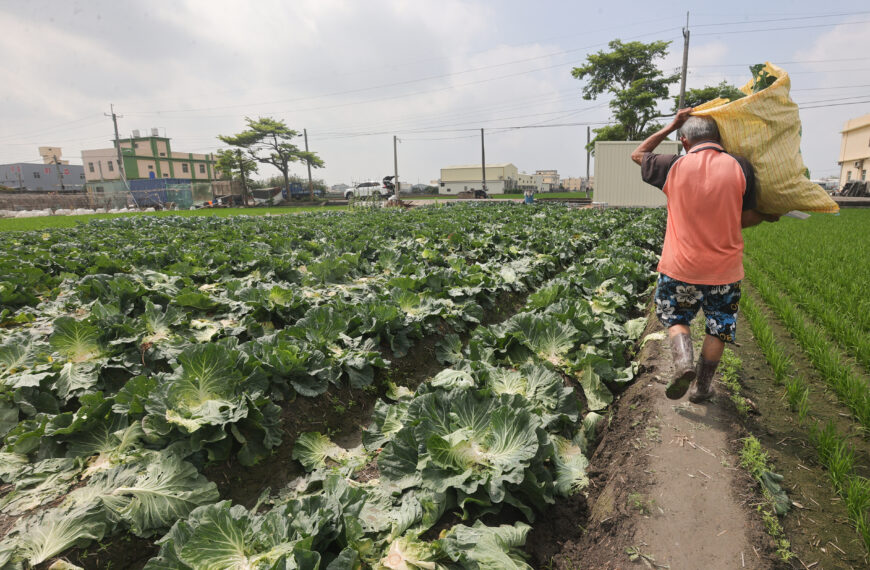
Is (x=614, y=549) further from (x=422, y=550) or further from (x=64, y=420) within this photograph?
(x=64, y=420)

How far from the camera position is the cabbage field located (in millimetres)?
1789

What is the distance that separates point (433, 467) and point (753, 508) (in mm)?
1524

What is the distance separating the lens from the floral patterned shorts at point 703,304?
2646 mm

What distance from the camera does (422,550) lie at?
1.73 metres

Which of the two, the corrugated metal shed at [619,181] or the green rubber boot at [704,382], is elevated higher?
the corrugated metal shed at [619,181]

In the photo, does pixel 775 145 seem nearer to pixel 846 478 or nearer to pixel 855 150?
pixel 846 478

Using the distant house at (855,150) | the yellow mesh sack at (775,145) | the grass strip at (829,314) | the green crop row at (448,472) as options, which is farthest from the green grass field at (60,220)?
the distant house at (855,150)

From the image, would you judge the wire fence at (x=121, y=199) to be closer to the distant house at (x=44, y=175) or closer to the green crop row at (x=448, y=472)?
the distant house at (x=44, y=175)

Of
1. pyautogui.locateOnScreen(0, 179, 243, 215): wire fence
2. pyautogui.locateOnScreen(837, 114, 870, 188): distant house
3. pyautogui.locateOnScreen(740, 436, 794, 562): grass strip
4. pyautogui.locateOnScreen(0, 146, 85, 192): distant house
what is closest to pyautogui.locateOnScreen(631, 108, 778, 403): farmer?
pyautogui.locateOnScreen(740, 436, 794, 562): grass strip

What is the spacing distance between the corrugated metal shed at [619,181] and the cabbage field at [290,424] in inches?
699

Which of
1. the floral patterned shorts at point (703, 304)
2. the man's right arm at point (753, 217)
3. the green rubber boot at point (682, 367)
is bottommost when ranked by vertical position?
the green rubber boot at point (682, 367)

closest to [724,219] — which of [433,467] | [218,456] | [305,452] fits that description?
[433,467]

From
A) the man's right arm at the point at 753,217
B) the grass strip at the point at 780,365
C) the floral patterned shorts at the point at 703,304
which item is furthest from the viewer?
the grass strip at the point at 780,365

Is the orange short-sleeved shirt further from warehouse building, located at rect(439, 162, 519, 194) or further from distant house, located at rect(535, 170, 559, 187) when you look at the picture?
distant house, located at rect(535, 170, 559, 187)
